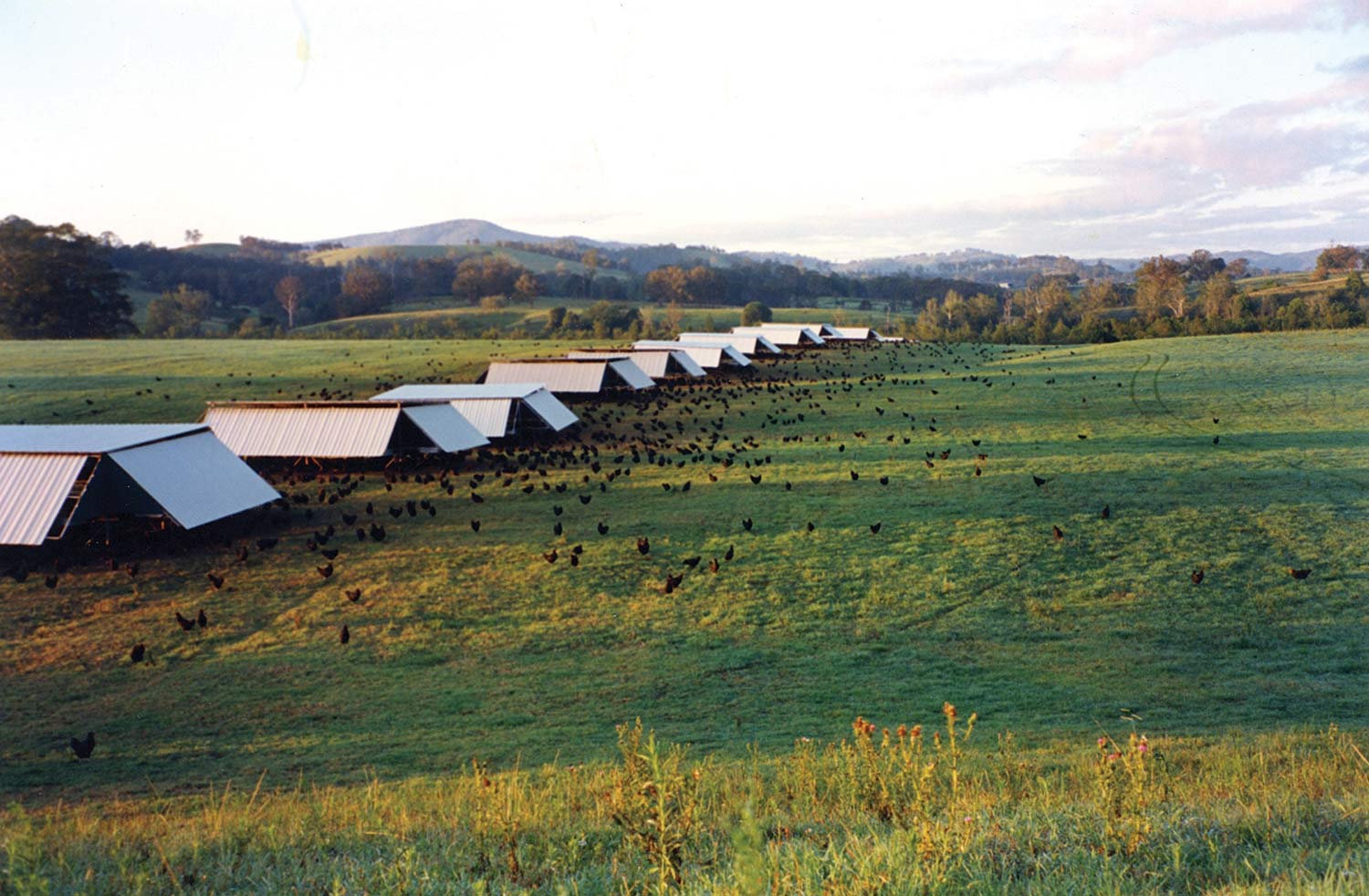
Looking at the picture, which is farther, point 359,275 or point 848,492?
point 359,275

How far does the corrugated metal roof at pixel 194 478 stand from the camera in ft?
72.7

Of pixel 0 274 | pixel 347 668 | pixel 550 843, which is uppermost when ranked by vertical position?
pixel 0 274

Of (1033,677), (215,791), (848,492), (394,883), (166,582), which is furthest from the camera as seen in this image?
(848,492)

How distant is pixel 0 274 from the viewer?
86.1 meters

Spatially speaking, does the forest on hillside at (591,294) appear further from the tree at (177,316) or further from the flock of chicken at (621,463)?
the flock of chicken at (621,463)

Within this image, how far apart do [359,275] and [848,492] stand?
136 metres

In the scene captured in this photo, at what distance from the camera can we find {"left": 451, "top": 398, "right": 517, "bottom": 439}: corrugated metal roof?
121 ft

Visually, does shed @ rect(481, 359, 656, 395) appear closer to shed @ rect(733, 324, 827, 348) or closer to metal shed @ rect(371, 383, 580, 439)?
metal shed @ rect(371, 383, 580, 439)

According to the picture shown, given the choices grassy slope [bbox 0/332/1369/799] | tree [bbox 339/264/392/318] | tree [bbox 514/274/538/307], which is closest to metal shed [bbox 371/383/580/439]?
grassy slope [bbox 0/332/1369/799]

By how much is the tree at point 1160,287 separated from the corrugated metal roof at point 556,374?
102 metres

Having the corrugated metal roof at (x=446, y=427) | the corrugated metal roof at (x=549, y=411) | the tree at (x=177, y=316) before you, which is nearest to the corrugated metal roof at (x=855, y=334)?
the corrugated metal roof at (x=549, y=411)

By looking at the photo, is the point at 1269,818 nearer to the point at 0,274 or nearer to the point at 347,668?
the point at 347,668

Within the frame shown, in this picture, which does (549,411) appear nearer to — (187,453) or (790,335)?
(187,453)

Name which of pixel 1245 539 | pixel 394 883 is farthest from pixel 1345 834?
pixel 1245 539
